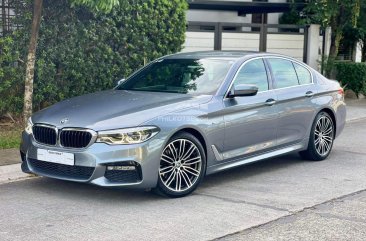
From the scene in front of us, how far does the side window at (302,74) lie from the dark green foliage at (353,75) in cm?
878

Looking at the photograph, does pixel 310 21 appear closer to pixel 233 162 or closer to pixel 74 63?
pixel 74 63

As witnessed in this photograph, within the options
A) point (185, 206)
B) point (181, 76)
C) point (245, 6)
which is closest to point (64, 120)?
point (185, 206)

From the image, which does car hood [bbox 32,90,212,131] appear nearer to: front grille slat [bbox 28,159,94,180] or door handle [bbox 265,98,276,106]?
front grille slat [bbox 28,159,94,180]

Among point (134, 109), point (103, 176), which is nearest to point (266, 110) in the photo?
point (134, 109)

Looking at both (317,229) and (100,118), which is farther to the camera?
(100,118)

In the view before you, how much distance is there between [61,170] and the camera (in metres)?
6.19

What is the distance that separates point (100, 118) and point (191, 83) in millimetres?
1475

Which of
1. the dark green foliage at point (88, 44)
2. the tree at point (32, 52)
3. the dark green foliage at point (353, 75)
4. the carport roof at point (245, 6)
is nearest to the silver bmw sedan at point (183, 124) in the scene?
the tree at point (32, 52)

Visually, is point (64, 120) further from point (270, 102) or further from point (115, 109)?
point (270, 102)

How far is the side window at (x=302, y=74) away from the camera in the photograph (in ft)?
27.2

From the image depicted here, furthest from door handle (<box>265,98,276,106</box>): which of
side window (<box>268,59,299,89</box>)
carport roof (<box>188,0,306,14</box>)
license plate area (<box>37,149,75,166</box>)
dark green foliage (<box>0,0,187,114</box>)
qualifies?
carport roof (<box>188,0,306,14</box>)

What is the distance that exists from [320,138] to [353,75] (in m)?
8.99

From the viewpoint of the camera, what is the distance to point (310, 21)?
1736cm

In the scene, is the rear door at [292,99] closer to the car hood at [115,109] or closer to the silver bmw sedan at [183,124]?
the silver bmw sedan at [183,124]
